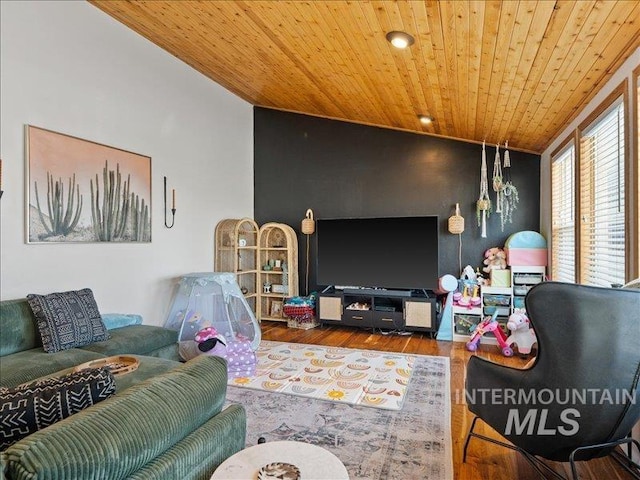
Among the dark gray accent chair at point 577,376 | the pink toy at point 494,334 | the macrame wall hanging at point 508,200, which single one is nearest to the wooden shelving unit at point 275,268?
the pink toy at point 494,334

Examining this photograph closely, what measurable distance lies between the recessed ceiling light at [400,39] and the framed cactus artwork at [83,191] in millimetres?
2756

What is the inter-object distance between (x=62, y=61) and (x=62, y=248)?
1581 mm

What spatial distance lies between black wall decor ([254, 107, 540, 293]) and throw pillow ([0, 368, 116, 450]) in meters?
4.12

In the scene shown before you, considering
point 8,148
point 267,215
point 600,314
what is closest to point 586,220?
point 600,314

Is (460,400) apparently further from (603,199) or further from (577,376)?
(603,199)

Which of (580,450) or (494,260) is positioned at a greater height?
(494,260)

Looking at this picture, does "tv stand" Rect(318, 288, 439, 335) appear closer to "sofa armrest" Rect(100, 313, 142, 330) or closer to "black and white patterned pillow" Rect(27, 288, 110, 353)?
"sofa armrest" Rect(100, 313, 142, 330)

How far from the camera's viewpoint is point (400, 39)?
8.43ft

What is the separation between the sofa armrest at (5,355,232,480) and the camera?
34.8 inches

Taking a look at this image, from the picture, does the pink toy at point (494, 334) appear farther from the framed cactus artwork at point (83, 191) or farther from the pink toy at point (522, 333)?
the framed cactus artwork at point (83, 191)

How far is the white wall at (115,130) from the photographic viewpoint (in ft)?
9.78

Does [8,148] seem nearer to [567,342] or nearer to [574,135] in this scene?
[567,342]

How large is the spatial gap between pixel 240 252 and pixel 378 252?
2002 mm

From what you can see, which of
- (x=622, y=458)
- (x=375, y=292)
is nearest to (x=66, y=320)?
(x=375, y=292)
